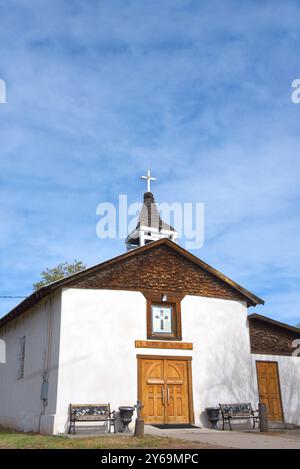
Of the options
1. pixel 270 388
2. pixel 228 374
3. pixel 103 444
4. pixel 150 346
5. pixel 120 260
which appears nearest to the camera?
pixel 103 444

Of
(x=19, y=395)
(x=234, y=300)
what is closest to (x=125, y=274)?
(x=234, y=300)

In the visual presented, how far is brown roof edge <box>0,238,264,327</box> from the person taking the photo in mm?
16312

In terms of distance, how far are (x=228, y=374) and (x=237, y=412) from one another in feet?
4.29

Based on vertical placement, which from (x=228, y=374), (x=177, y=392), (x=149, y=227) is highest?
(x=149, y=227)

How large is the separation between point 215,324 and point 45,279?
25.6m

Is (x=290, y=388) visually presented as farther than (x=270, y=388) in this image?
Yes

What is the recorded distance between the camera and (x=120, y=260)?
17.3m

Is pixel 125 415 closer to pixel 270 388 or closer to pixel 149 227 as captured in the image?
pixel 270 388

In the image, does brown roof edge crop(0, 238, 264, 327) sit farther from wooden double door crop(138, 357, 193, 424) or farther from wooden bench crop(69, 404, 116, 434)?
wooden bench crop(69, 404, 116, 434)

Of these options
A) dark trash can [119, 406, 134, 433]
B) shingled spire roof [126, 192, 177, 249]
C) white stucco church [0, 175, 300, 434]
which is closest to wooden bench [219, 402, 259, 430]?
white stucco church [0, 175, 300, 434]

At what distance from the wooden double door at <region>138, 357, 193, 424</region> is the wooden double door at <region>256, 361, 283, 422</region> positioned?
3398mm

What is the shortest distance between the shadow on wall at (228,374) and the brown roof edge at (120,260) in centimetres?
157

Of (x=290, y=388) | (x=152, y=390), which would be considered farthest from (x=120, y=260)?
(x=290, y=388)

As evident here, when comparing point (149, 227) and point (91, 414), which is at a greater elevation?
point (149, 227)
